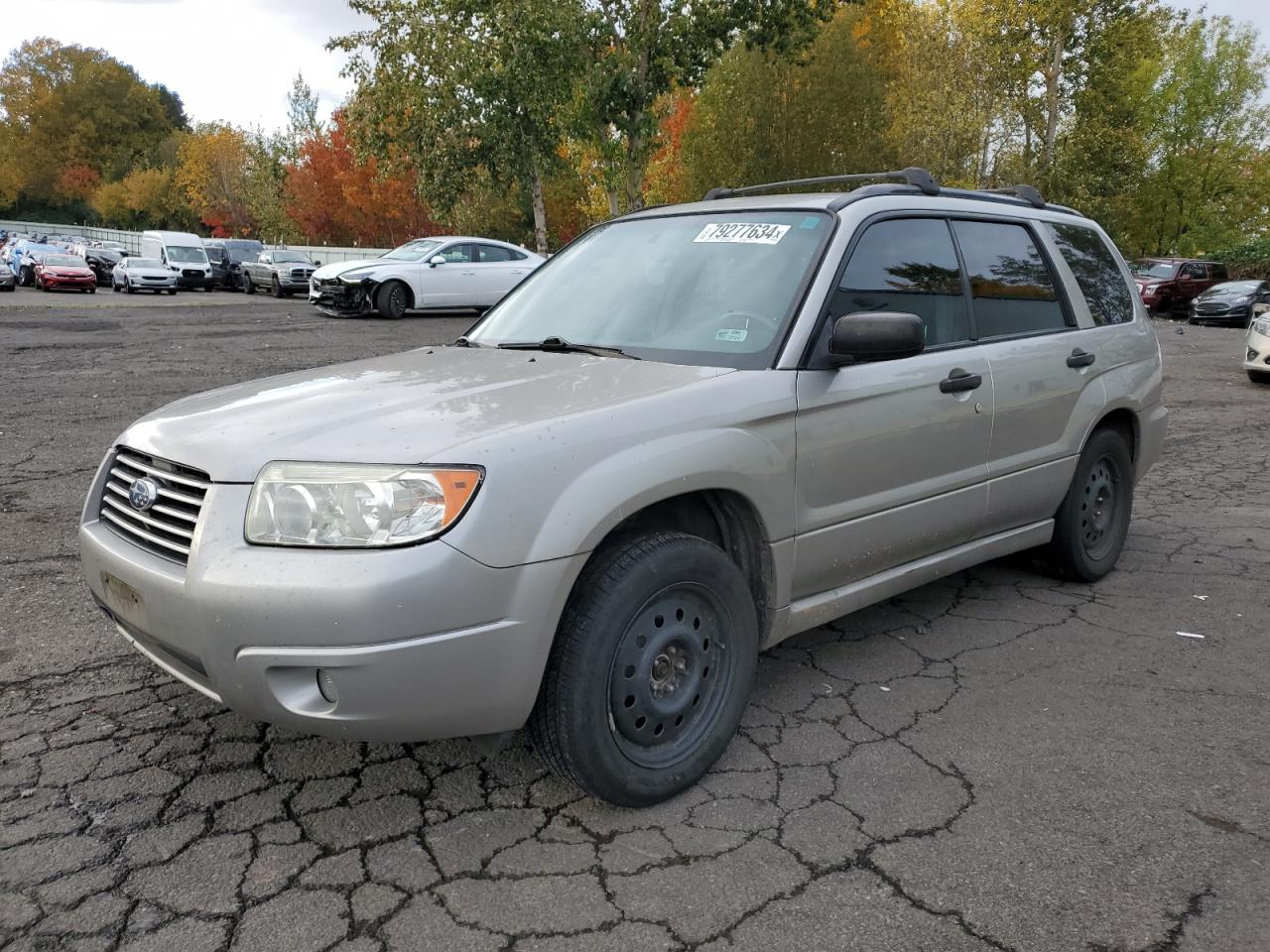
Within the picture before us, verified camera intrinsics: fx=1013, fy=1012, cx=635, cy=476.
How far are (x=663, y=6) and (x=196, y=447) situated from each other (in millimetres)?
25619

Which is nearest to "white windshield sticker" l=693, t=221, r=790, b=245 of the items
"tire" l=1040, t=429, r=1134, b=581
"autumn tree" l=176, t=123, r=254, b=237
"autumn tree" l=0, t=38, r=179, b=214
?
"tire" l=1040, t=429, r=1134, b=581

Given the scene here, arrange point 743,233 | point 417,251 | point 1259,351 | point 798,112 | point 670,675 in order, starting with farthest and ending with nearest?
point 798,112 → point 417,251 → point 1259,351 → point 743,233 → point 670,675

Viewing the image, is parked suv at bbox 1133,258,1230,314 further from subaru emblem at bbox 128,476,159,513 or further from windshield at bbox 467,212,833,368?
subaru emblem at bbox 128,476,159,513

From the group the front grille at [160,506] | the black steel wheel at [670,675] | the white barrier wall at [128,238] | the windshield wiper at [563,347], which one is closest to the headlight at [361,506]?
the front grille at [160,506]

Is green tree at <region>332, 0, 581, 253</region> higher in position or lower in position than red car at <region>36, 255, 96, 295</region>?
higher

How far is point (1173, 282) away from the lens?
2975 centimetres

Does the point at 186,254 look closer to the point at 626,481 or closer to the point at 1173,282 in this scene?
the point at 1173,282

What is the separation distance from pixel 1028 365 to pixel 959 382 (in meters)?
0.58

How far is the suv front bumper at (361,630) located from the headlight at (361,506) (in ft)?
0.13

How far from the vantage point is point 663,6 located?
1003 inches

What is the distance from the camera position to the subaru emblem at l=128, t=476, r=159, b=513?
2850mm

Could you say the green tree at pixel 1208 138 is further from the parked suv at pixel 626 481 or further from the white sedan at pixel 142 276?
the parked suv at pixel 626 481

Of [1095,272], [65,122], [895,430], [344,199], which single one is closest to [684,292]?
[895,430]

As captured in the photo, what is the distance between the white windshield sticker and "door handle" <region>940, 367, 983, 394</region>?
82cm
